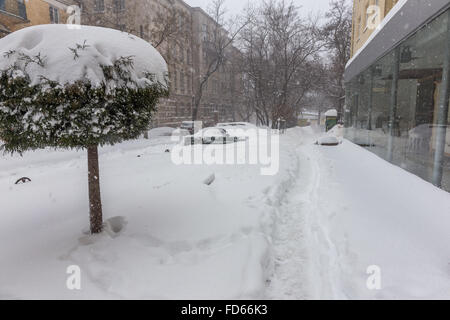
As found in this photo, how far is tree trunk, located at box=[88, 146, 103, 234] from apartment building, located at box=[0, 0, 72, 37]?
16983mm

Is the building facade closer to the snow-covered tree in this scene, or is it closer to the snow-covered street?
the snow-covered street

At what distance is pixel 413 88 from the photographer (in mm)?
8117

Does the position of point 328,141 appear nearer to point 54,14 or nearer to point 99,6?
point 54,14

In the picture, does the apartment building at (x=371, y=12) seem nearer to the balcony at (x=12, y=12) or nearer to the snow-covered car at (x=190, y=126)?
the snow-covered car at (x=190, y=126)

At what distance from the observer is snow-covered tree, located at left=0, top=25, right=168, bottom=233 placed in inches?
117

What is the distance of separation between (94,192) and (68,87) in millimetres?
1601

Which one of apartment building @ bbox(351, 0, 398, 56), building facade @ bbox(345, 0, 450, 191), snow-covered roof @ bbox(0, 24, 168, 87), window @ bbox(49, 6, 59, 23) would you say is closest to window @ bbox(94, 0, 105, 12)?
window @ bbox(49, 6, 59, 23)

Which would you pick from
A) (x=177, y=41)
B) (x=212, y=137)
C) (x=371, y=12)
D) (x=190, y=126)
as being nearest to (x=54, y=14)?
(x=177, y=41)

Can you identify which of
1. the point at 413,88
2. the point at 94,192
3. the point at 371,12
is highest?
the point at 371,12

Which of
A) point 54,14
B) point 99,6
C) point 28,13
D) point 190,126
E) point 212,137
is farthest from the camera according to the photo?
point 99,6

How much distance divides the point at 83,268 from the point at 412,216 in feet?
16.5

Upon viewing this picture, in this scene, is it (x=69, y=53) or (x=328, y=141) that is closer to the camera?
(x=69, y=53)

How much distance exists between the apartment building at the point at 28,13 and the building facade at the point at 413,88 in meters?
19.1

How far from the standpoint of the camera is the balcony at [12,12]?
15906 millimetres
